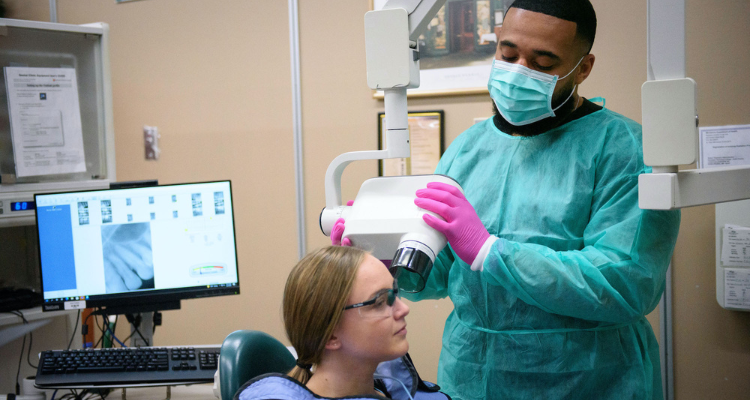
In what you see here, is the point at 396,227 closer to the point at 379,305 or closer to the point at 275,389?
the point at 379,305

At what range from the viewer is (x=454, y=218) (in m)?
1.05

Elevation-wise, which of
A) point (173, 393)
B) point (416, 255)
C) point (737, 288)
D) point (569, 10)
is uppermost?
point (569, 10)

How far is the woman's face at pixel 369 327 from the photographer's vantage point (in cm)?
105

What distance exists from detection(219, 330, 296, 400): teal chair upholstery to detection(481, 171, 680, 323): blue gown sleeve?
1.72 ft

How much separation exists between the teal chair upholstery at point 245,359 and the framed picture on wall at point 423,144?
996 millimetres

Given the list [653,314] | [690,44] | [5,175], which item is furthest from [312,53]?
[653,314]

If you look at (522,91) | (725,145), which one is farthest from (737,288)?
Result: (522,91)

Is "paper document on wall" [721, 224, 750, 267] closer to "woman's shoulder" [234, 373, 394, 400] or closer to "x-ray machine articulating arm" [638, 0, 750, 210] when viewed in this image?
"x-ray machine articulating arm" [638, 0, 750, 210]

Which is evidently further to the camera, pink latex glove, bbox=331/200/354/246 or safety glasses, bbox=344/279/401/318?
pink latex glove, bbox=331/200/354/246

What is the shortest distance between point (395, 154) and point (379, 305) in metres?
0.29

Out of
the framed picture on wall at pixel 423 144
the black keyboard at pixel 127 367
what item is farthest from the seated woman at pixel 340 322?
the framed picture on wall at pixel 423 144

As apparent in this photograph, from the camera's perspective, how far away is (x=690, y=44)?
1.82 meters

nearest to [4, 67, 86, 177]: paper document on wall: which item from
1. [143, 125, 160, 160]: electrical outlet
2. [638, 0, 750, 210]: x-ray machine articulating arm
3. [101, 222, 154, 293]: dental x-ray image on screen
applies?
[143, 125, 160, 160]: electrical outlet

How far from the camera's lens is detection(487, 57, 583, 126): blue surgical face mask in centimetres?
121
